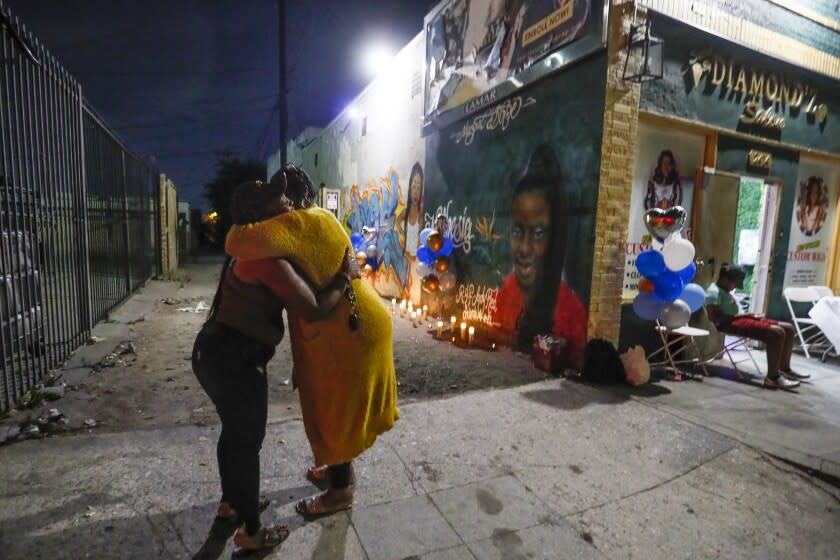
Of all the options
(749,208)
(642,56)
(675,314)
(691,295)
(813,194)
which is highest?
(642,56)

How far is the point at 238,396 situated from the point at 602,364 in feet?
12.9

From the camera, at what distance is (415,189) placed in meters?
9.23

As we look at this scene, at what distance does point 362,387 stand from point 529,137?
4601 millimetres

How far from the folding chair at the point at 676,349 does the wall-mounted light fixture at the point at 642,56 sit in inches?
102

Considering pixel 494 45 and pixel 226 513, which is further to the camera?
pixel 494 45

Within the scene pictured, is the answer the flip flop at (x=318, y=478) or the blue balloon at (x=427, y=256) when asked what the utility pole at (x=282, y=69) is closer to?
the blue balloon at (x=427, y=256)

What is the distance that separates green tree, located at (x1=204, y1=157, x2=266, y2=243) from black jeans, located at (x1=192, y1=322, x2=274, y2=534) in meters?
38.8

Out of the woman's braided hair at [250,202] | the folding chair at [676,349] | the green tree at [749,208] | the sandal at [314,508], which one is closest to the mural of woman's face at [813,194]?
the green tree at [749,208]

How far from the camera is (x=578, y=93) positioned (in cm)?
504

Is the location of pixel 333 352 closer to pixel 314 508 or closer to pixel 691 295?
pixel 314 508

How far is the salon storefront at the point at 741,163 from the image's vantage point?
525cm

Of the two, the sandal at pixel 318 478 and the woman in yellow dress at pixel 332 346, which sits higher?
the woman in yellow dress at pixel 332 346

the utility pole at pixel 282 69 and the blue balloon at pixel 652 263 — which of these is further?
the utility pole at pixel 282 69

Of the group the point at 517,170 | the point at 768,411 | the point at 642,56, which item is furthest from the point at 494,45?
the point at 768,411
